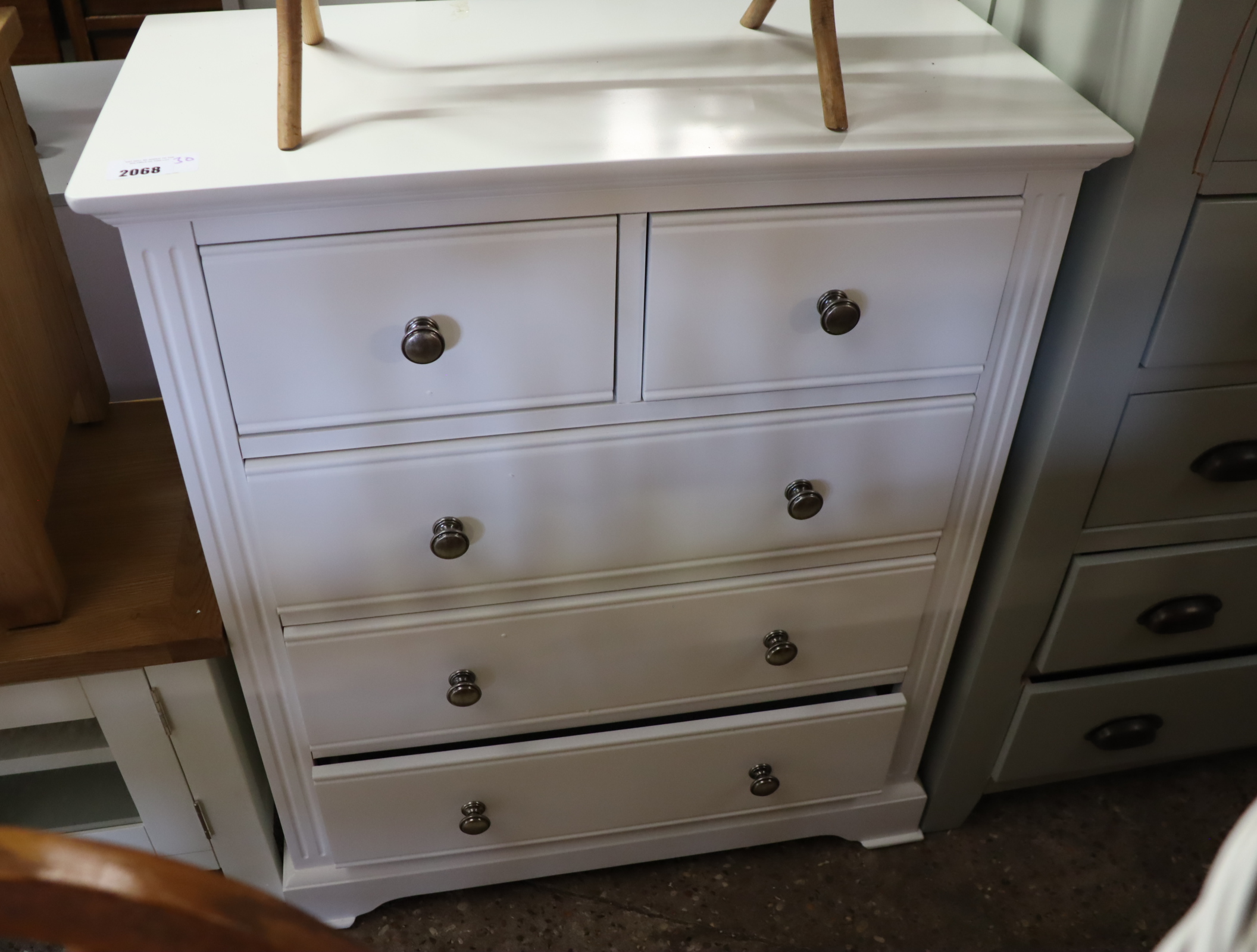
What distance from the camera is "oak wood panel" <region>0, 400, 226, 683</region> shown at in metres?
0.99

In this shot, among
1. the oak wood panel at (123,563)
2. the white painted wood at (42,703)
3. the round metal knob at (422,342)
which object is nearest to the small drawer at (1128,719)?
the round metal knob at (422,342)

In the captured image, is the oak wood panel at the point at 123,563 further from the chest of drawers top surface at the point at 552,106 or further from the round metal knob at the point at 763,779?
the round metal knob at the point at 763,779

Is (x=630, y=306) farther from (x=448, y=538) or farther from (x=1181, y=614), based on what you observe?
(x=1181, y=614)

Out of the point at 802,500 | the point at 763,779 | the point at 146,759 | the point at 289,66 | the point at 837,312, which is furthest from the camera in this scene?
the point at 763,779

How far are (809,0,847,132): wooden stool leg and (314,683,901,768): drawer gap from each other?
656 mm

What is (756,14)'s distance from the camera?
103cm

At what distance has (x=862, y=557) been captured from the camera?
108cm

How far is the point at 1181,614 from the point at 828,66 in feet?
2.49

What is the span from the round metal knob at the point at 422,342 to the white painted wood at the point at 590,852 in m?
0.69

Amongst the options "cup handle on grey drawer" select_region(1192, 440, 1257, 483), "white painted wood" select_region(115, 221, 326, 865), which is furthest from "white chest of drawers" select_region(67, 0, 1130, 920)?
"cup handle on grey drawer" select_region(1192, 440, 1257, 483)

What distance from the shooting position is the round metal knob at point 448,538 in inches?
36.7

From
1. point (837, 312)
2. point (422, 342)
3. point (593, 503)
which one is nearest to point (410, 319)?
point (422, 342)

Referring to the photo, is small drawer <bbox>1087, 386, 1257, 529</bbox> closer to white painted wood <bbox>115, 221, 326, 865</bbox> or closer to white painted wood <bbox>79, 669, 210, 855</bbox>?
white painted wood <bbox>115, 221, 326, 865</bbox>

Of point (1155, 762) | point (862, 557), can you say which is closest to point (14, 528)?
point (862, 557)
